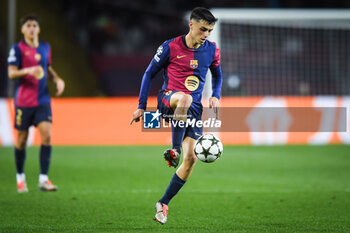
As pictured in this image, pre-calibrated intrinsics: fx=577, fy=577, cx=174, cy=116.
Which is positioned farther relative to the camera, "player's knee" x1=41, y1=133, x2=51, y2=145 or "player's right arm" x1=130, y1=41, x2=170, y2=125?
"player's knee" x1=41, y1=133, x2=51, y2=145

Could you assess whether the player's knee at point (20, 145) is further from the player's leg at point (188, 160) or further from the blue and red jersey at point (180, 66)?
the player's leg at point (188, 160)

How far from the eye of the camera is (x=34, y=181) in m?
8.88

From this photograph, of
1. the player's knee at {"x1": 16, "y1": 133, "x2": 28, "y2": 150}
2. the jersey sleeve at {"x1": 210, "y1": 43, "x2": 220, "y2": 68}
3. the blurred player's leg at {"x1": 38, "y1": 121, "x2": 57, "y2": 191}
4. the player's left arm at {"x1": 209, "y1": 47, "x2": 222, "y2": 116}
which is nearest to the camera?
the player's left arm at {"x1": 209, "y1": 47, "x2": 222, "y2": 116}

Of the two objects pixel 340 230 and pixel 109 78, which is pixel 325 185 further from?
pixel 109 78

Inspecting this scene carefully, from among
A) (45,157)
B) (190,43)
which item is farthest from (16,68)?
(190,43)

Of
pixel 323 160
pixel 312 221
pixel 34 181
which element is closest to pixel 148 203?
pixel 312 221

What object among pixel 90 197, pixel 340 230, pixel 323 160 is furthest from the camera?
pixel 323 160

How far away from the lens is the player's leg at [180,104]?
212 inches

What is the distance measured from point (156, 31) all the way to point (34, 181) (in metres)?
18.4

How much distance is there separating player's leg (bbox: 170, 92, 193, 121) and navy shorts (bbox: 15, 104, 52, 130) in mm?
2869

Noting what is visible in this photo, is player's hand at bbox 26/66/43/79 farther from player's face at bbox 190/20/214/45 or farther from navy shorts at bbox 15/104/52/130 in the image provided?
player's face at bbox 190/20/214/45

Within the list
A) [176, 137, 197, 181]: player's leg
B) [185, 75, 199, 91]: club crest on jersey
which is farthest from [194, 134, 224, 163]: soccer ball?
[185, 75, 199, 91]: club crest on jersey

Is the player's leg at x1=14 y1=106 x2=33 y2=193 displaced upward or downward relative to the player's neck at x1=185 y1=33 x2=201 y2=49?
downward

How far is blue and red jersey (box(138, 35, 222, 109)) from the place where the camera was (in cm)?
555
